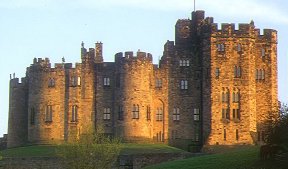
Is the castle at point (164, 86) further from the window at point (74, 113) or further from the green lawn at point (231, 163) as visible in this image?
the green lawn at point (231, 163)

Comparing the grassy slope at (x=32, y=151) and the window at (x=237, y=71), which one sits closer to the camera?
the grassy slope at (x=32, y=151)

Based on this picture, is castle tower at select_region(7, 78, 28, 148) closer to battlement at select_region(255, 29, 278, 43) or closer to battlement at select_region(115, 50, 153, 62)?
battlement at select_region(115, 50, 153, 62)

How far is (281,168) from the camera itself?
4978cm

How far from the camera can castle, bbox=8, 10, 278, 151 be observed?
284ft

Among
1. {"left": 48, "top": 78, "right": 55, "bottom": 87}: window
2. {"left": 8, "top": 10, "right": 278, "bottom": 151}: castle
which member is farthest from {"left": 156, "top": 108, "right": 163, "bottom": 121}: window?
{"left": 48, "top": 78, "right": 55, "bottom": 87}: window

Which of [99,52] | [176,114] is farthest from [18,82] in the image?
[176,114]

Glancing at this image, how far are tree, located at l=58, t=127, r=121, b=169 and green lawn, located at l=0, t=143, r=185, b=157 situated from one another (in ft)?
23.8

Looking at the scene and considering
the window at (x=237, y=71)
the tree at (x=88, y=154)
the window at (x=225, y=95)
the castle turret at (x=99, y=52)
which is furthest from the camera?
the castle turret at (x=99, y=52)

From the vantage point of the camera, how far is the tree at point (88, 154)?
6888cm

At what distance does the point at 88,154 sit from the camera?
69688 mm

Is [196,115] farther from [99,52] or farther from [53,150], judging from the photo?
[53,150]

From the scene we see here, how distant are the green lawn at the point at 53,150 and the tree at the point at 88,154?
7242 millimetres

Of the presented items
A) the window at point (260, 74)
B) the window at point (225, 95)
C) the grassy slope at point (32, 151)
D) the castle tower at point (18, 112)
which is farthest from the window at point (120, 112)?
the window at point (260, 74)

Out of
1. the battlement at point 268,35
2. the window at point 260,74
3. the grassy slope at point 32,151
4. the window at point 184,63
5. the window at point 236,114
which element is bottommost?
the grassy slope at point 32,151
